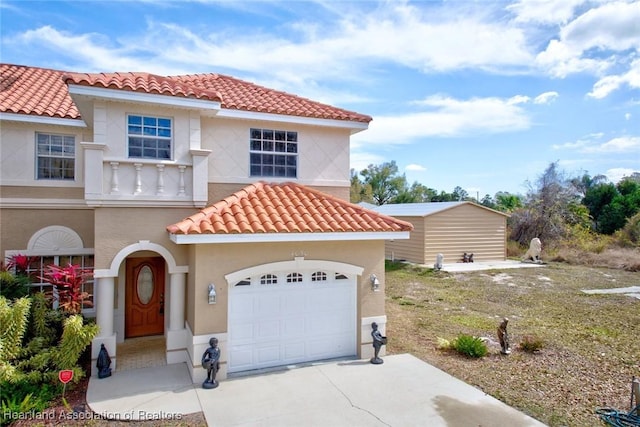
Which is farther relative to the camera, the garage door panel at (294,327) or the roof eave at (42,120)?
the roof eave at (42,120)

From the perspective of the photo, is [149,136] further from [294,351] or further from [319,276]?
[294,351]

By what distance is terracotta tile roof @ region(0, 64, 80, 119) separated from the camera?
10891mm

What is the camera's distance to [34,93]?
12148mm

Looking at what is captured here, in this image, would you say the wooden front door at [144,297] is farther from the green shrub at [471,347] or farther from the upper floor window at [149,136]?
the green shrub at [471,347]

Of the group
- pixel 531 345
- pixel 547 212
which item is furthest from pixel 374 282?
pixel 547 212

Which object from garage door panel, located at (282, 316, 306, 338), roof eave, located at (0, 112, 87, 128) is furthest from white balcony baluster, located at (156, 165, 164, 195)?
garage door panel, located at (282, 316, 306, 338)

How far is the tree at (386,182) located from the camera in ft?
217

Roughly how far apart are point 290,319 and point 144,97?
6518mm

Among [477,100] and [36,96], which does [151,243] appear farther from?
[477,100]

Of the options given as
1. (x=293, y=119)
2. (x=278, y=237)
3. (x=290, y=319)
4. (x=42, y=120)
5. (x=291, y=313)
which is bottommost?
(x=290, y=319)

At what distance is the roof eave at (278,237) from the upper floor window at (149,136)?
2.38m

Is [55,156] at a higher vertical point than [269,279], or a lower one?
higher

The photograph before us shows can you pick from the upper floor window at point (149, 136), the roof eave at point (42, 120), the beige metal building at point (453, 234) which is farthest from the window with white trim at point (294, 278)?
the beige metal building at point (453, 234)

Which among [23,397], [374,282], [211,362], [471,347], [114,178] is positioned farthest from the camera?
[471,347]
